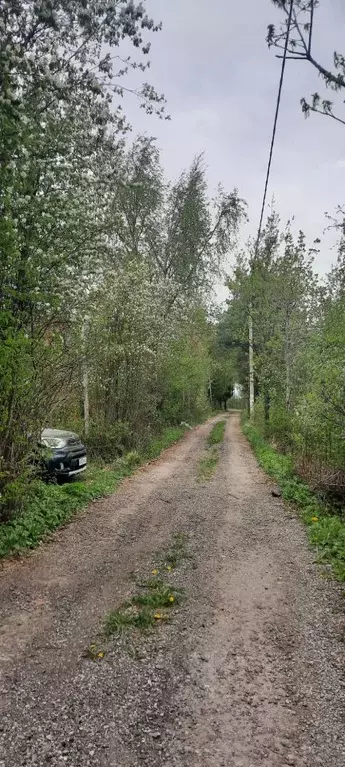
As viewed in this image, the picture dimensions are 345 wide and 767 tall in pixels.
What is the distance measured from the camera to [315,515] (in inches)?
289

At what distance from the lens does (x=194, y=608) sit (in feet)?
13.8

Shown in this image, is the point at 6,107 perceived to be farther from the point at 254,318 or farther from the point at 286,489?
the point at 254,318

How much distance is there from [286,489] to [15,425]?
5.30 metres

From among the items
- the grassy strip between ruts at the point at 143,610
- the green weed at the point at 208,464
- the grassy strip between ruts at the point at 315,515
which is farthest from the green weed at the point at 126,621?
the green weed at the point at 208,464

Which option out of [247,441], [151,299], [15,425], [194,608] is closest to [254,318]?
[247,441]

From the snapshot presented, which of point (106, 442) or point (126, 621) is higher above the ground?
point (106, 442)

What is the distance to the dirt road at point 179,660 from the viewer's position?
2529 mm

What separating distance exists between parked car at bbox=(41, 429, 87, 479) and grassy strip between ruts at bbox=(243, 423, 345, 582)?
394 cm

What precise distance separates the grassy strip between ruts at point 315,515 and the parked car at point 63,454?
394 cm

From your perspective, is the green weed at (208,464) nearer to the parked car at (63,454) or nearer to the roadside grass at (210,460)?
the roadside grass at (210,460)

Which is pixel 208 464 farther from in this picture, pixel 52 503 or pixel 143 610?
pixel 143 610

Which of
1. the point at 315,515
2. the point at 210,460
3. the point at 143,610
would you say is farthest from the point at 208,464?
the point at 143,610

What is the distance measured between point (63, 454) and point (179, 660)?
5932mm

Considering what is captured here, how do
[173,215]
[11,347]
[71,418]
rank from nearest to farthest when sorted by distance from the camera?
[11,347], [71,418], [173,215]
